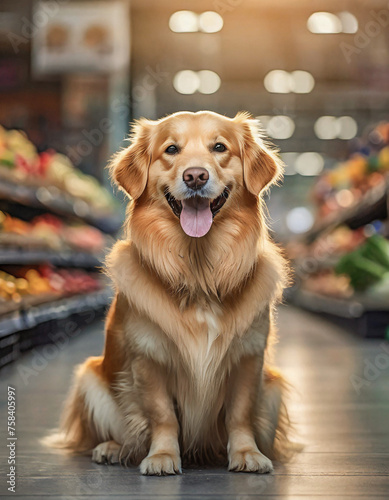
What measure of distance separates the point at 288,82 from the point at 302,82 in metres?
0.59

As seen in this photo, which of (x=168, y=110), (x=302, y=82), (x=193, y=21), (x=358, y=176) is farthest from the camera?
(x=168, y=110)

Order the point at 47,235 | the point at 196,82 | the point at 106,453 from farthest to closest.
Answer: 1. the point at 196,82
2. the point at 47,235
3. the point at 106,453

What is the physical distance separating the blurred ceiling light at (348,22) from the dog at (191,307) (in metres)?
13.5

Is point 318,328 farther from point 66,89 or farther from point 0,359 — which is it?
point 66,89

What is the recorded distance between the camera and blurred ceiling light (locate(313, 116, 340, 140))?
78.0ft

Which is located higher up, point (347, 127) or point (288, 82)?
point (288, 82)

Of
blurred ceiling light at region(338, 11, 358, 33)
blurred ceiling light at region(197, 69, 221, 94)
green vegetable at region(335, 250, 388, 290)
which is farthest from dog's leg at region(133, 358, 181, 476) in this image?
blurred ceiling light at region(197, 69, 221, 94)

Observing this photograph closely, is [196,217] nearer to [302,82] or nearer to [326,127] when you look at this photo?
[302,82]

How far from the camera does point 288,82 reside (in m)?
20.4

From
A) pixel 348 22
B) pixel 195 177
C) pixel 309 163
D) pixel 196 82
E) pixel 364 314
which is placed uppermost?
pixel 348 22

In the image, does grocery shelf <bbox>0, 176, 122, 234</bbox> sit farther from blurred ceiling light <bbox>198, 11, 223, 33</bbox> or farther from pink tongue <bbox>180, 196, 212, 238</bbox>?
blurred ceiling light <bbox>198, 11, 223, 33</bbox>

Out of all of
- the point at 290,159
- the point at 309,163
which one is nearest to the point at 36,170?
the point at 290,159

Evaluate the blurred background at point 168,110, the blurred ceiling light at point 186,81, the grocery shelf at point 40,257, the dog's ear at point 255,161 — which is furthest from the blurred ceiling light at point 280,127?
the dog's ear at point 255,161

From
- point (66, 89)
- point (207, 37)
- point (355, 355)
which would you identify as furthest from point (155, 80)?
point (355, 355)
